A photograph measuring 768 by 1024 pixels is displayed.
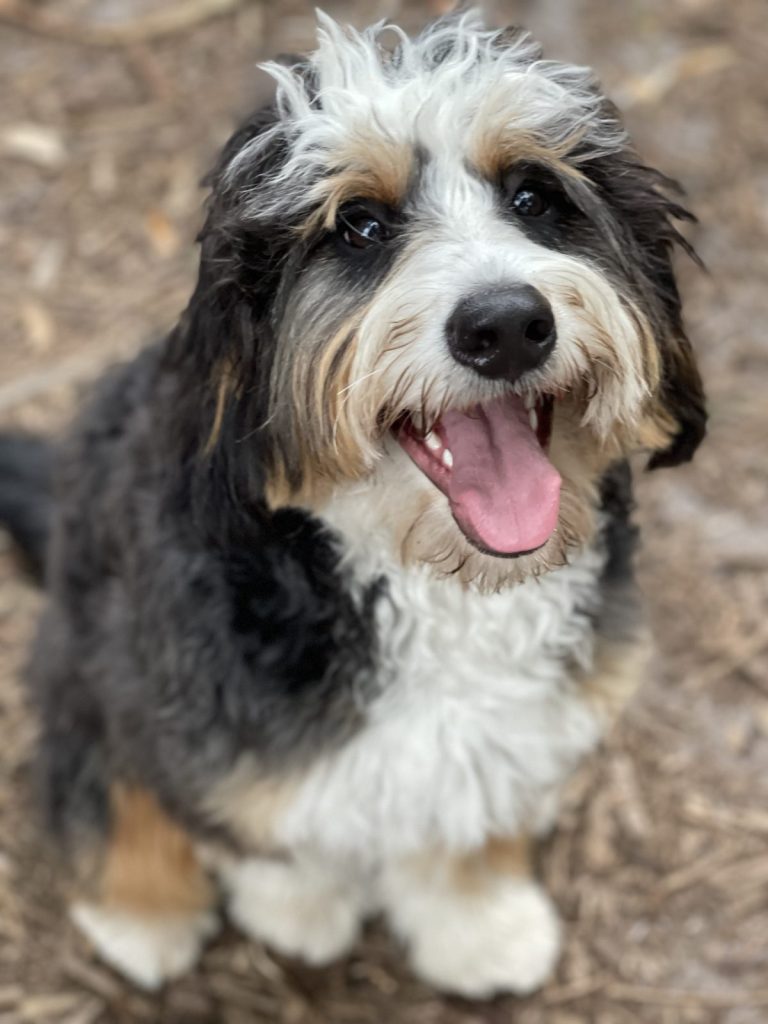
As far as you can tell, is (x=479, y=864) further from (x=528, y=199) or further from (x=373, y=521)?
(x=528, y=199)

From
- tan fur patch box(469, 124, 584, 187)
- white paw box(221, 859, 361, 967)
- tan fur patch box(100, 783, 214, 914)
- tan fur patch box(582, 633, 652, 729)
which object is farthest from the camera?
white paw box(221, 859, 361, 967)

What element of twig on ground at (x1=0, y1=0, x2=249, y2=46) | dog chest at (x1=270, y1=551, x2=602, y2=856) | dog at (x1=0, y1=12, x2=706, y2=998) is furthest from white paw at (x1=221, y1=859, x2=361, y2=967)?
twig on ground at (x1=0, y1=0, x2=249, y2=46)

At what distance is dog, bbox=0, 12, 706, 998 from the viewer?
1.95 meters

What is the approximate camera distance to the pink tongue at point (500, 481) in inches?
81.8

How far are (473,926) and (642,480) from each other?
56.2 inches

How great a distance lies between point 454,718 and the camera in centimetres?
246

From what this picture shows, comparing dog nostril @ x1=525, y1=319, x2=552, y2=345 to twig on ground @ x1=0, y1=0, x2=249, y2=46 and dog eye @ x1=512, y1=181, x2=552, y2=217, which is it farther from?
twig on ground @ x1=0, y1=0, x2=249, y2=46

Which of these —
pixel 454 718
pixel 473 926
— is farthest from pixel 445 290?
pixel 473 926

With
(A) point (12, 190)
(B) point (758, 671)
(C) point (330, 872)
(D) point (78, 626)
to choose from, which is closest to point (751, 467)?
(B) point (758, 671)

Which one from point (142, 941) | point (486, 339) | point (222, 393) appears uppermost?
point (486, 339)

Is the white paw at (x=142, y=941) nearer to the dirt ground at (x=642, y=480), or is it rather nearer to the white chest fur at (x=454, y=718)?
the dirt ground at (x=642, y=480)

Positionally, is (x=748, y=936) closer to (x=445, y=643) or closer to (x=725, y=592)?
(x=725, y=592)

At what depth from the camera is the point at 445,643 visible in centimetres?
239

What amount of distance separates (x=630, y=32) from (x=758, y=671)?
285cm
